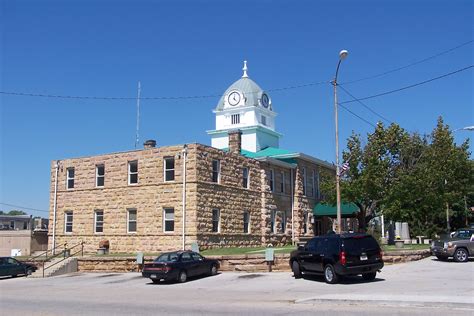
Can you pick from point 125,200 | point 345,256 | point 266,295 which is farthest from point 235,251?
point 266,295

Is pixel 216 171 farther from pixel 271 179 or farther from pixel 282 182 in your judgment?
pixel 282 182

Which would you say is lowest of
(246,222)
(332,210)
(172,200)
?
(246,222)

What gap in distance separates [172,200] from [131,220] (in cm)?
377

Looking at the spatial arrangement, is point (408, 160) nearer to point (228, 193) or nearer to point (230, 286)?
point (228, 193)

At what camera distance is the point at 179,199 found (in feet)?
111

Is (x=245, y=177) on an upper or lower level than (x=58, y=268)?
upper

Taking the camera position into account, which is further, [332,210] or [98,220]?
[332,210]


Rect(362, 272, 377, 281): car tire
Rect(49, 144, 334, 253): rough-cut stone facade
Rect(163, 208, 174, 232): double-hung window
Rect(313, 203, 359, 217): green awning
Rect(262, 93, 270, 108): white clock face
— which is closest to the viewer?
Rect(362, 272, 377, 281): car tire

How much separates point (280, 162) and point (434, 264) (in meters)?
17.8

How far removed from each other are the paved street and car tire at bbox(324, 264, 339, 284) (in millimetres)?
348

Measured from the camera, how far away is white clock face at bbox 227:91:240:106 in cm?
4936

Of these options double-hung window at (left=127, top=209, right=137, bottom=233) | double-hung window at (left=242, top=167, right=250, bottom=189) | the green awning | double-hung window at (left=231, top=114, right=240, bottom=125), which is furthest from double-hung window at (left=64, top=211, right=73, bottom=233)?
the green awning

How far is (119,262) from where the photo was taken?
1216 inches

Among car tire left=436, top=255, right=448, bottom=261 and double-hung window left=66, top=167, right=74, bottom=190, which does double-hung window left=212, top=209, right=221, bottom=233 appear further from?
car tire left=436, top=255, right=448, bottom=261
